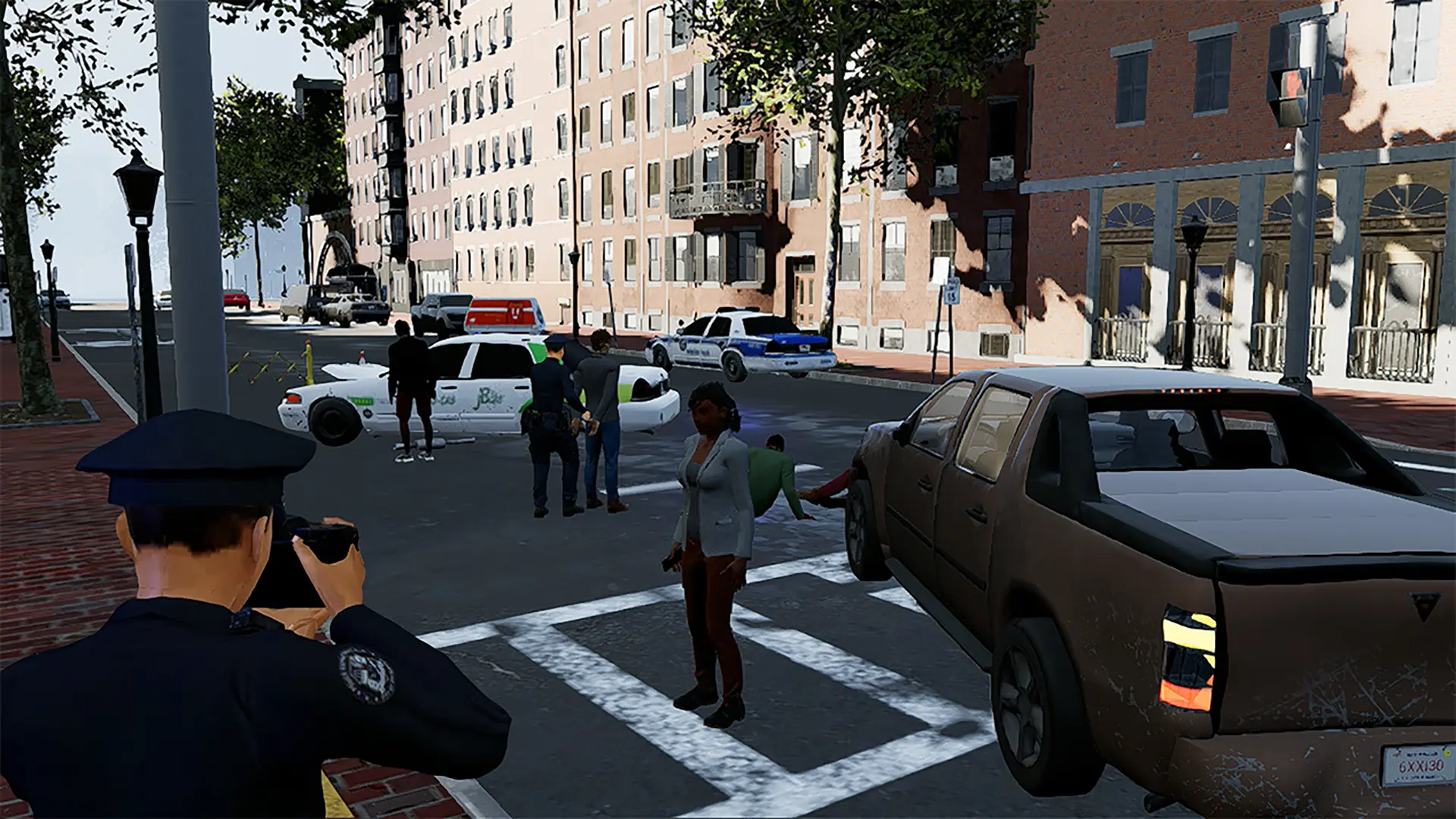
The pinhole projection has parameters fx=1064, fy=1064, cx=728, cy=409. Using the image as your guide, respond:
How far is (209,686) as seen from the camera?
69.1 inches

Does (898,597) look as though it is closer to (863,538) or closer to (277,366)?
(863,538)

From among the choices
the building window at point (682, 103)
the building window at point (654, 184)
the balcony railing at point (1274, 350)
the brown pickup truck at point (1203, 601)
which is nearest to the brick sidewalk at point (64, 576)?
the brown pickup truck at point (1203, 601)

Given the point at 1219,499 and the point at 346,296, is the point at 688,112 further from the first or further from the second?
the point at 1219,499

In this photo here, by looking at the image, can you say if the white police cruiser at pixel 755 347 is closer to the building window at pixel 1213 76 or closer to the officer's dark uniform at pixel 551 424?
the building window at pixel 1213 76

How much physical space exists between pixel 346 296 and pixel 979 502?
195ft

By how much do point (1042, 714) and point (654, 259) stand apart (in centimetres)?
4678

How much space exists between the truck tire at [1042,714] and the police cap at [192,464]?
3333mm

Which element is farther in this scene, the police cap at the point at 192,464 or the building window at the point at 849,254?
the building window at the point at 849,254

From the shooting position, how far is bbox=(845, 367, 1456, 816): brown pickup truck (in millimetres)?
3553

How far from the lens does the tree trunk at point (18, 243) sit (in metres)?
18.2

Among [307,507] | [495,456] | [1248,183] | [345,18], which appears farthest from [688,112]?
[307,507]

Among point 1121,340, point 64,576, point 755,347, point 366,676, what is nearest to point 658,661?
point 366,676

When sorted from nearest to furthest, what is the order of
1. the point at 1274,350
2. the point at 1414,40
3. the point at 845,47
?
the point at 1414,40 < the point at 1274,350 < the point at 845,47

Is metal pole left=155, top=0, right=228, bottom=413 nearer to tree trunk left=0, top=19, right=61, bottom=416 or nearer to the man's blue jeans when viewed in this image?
the man's blue jeans
